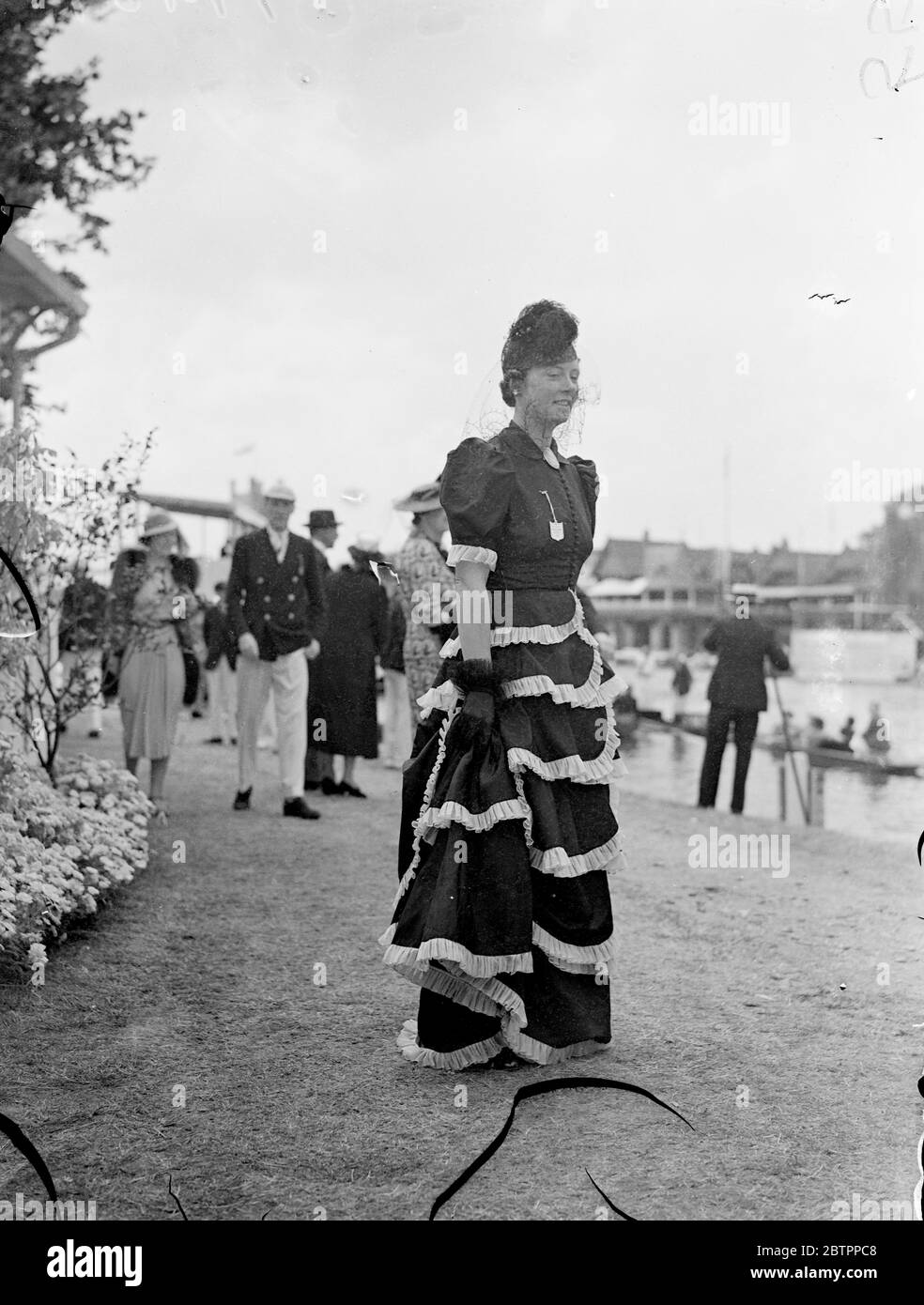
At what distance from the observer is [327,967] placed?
3.55 m

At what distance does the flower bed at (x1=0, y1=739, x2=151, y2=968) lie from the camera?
10.9 ft

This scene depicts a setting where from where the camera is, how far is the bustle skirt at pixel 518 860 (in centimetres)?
276

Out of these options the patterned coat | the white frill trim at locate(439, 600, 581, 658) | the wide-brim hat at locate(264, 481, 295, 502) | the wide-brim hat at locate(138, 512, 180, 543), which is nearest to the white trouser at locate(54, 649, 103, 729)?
the wide-brim hat at locate(138, 512, 180, 543)

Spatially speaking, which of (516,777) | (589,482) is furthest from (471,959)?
(589,482)

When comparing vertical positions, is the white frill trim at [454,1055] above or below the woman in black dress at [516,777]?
below

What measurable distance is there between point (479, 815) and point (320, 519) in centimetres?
407

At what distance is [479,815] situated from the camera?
277 cm

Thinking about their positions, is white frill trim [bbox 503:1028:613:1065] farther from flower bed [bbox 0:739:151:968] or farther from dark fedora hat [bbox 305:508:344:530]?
dark fedora hat [bbox 305:508:344:530]

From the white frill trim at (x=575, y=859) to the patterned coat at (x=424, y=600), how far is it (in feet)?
7.26

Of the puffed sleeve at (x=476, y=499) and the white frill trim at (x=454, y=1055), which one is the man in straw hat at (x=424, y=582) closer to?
the puffed sleeve at (x=476, y=499)

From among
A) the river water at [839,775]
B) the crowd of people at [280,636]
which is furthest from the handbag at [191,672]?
the river water at [839,775]

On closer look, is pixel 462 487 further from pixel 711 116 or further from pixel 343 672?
pixel 343 672

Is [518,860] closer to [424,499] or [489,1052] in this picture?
[489,1052]

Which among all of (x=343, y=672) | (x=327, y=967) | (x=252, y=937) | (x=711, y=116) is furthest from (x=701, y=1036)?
(x=343, y=672)
